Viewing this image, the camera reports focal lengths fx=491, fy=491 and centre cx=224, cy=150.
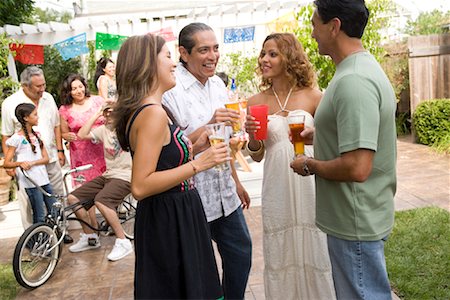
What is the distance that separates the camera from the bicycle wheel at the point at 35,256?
4.14 m

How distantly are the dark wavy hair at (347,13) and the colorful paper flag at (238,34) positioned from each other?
336 inches

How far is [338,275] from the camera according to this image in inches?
83.0

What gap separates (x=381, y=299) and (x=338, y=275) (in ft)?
0.64

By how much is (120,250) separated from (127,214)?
938 millimetres

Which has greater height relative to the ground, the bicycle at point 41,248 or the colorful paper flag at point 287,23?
the colorful paper flag at point 287,23

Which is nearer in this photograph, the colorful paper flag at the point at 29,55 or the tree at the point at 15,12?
the colorful paper flag at the point at 29,55

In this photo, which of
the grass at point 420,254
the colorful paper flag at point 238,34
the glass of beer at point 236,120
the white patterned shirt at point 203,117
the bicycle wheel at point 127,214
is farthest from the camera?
the colorful paper flag at point 238,34

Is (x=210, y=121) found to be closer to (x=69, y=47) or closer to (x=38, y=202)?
(x=38, y=202)

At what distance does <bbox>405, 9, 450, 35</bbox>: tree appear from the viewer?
532 inches

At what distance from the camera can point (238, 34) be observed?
34.2ft

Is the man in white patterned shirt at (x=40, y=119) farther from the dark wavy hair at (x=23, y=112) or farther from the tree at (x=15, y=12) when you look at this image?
the tree at (x=15, y=12)

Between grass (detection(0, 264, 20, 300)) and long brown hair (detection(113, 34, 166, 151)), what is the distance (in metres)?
2.75

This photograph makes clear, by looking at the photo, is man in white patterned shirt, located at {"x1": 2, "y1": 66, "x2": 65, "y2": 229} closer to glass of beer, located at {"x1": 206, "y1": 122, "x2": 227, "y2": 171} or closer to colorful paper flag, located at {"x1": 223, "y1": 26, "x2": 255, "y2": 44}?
glass of beer, located at {"x1": 206, "y1": 122, "x2": 227, "y2": 171}

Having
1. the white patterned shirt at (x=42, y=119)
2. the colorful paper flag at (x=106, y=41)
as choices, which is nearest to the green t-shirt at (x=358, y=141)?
the white patterned shirt at (x=42, y=119)
